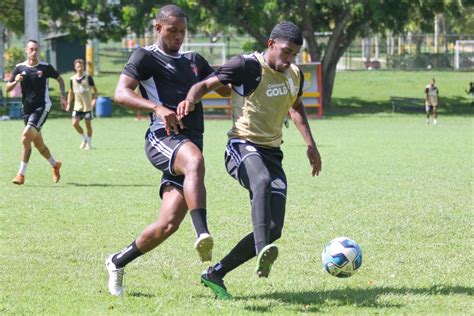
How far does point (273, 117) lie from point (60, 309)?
2.09 metres

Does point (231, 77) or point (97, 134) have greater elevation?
point (231, 77)

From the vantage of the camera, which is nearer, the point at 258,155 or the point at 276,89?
the point at 258,155

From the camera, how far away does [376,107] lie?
49.0 meters

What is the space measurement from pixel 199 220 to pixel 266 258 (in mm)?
545

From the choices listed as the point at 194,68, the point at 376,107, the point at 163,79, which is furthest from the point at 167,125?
the point at 376,107

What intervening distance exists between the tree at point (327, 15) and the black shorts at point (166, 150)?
114ft

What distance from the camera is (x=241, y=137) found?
7.40 metres

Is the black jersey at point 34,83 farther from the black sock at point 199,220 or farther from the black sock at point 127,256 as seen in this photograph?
the black sock at point 199,220

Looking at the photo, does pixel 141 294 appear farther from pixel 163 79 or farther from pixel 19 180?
pixel 19 180

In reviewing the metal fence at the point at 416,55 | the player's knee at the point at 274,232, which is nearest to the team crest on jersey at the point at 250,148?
the player's knee at the point at 274,232

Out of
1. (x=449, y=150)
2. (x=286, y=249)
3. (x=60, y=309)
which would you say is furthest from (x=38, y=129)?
(x=449, y=150)

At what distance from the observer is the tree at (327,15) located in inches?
1665

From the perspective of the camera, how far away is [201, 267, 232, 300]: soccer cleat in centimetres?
724

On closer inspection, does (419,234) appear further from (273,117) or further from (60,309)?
(60,309)
